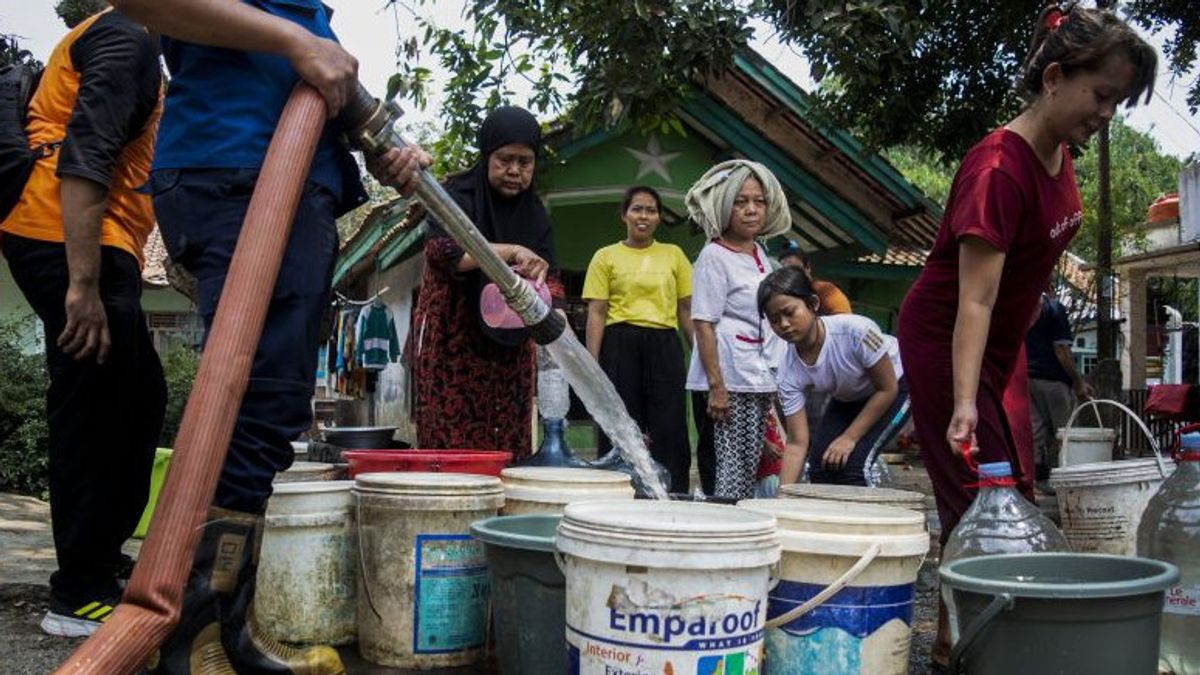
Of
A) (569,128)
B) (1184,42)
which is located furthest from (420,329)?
(1184,42)

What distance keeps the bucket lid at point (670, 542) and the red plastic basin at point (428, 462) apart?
1.38 m

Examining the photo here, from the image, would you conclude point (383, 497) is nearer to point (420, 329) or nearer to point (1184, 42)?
point (420, 329)

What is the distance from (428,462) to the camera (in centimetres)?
342

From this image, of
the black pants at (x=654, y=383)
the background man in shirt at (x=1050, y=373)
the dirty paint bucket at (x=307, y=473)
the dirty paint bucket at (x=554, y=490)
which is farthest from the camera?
the background man in shirt at (x=1050, y=373)

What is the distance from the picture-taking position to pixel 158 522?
5.93 feet

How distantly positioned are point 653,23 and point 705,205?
1315mm

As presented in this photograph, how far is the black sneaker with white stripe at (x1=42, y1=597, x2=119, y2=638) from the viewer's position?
3088 millimetres

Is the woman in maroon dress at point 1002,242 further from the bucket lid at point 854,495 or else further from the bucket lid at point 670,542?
the bucket lid at point 670,542

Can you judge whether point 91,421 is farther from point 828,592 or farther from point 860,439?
point 860,439

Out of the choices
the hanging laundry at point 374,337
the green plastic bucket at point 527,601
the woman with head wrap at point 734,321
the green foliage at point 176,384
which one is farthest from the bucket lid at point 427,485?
the hanging laundry at point 374,337

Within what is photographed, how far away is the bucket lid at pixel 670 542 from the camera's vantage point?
1928 mm

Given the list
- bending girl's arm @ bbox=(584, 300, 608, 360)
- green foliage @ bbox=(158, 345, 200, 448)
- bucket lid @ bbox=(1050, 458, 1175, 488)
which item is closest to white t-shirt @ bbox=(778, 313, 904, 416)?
bucket lid @ bbox=(1050, 458, 1175, 488)

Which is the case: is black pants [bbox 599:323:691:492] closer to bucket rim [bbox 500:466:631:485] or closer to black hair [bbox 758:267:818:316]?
→ black hair [bbox 758:267:818:316]

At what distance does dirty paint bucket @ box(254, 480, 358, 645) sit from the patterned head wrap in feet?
8.92
